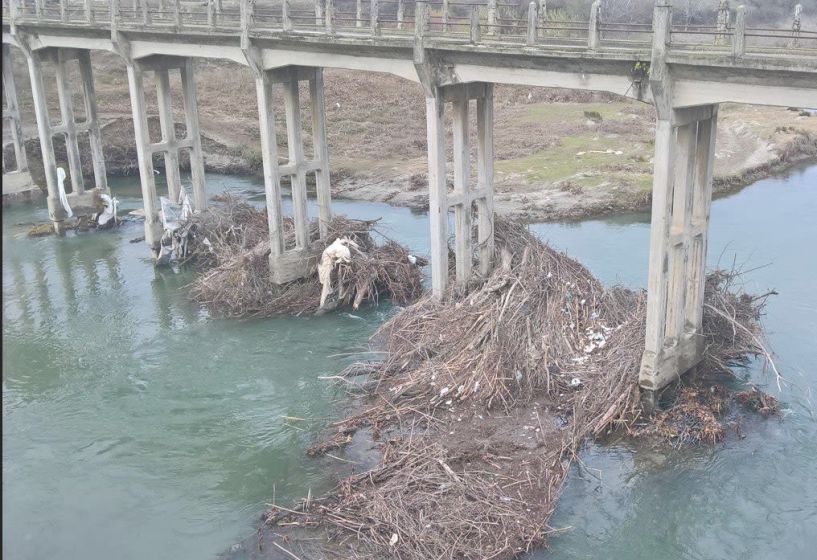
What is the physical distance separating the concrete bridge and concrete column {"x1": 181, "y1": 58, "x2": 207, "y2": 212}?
0.05 meters

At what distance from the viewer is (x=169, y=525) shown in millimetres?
14633

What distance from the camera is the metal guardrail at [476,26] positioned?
46.9 ft

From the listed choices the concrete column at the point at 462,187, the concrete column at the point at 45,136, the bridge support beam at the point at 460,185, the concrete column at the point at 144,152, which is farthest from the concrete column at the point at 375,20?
the concrete column at the point at 45,136

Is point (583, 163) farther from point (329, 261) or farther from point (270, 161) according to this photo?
point (270, 161)

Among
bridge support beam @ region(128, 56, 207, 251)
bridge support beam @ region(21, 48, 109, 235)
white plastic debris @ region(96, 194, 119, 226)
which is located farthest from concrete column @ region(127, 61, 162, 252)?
bridge support beam @ region(21, 48, 109, 235)

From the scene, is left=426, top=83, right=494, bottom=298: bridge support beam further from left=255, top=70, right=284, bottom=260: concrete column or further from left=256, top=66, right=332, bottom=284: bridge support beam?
left=255, top=70, right=284, bottom=260: concrete column

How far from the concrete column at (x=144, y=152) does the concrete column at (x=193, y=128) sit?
1.29 metres

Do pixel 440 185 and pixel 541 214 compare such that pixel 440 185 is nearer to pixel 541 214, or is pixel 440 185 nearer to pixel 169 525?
pixel 169 525

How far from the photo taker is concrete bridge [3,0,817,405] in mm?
14266

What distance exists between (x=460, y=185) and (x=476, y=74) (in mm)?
3180

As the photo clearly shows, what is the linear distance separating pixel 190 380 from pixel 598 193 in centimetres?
1931

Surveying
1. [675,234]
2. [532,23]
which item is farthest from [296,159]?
[675,234]

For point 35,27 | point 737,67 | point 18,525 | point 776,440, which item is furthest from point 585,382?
point 35,27

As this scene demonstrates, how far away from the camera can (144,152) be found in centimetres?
2764
